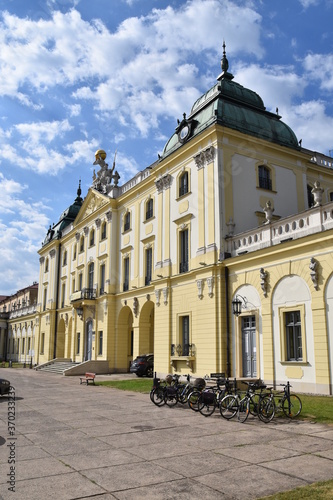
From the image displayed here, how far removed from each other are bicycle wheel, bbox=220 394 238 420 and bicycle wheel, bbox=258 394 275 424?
0.77 m

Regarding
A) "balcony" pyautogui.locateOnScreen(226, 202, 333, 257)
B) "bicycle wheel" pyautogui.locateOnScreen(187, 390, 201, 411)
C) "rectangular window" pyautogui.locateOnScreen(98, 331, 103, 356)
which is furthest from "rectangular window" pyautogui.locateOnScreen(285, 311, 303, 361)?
"rectangular window" pyautogui.locateOnScreen(98, 331, 103, 356)

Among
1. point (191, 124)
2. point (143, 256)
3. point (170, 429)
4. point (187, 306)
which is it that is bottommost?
point (170, 429)

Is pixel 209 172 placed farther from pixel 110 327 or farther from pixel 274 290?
pixel 110 327

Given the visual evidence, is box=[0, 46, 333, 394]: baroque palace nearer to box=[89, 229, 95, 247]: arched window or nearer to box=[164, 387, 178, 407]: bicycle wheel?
box=[89, 229, 95, 247]: arched window

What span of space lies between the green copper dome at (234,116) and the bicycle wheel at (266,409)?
1597 cm

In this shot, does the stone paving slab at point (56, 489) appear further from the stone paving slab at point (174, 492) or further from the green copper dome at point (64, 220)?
the green copper dome at point (64, 220)

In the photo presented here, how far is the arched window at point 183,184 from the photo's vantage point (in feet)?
88.1

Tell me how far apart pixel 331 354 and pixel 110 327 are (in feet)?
68.4

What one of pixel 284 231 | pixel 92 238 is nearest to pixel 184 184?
pixel 284 231

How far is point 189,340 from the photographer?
81.6 ft

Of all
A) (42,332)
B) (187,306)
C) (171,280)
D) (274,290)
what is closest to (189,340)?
(187,306)

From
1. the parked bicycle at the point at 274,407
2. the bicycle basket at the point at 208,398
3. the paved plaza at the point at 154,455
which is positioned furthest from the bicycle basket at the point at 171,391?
the parked bicycle at the point at 274,407

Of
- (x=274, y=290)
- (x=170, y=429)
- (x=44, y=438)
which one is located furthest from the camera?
(x=274, y=290)

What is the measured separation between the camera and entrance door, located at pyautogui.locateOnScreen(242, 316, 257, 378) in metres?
20.7
